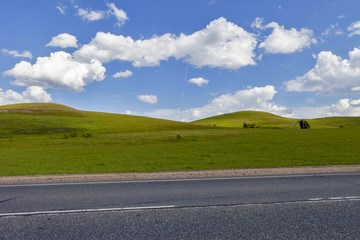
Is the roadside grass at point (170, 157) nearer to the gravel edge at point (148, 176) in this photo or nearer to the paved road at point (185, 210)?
the gravel edge at point (148, 176)

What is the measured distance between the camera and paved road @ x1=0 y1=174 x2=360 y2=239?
4934 mm

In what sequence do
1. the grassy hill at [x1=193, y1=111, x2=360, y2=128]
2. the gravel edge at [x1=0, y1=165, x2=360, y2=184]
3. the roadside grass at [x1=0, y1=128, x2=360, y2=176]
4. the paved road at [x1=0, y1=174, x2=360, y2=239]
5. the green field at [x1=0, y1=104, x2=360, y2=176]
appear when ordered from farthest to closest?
the grassy hill at [x1=193, y1=111, x2=360, y2=128] → the green field at [x1=0, y1=104, x2=360, y2=176] → the roadside grass at [x1=0, y1=128, x2=360, y2=176] → the gravel edge at [x1=0, y1=165, x2=360, y2=184] → the paved road at [x1=0, y1=174, x2=360, y2=239]

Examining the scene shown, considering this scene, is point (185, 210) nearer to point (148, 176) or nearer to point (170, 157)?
point (148, 176)

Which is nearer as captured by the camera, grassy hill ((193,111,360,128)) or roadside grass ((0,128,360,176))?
roadside grass ((0,128,360,176))

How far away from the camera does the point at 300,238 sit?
15.2 feet

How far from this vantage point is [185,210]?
20.2ft

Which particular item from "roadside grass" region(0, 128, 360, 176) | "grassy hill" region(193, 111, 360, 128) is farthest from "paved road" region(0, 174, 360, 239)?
"grassy hill" region(193, 111, 360, 128)

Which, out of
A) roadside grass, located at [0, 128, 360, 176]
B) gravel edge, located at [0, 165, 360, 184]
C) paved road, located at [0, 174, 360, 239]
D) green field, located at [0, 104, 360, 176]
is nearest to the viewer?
paved road, located at [0, 174, 360, 239]

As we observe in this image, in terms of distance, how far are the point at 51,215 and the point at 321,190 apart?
737 centimetres

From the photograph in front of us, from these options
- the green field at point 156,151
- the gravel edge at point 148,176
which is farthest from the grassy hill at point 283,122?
the gravel edge at point 148,176

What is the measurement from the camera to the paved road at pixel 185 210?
16.2ft

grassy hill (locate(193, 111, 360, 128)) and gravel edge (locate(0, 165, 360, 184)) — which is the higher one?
grassy hill (locate(193, 111, 360, 128))

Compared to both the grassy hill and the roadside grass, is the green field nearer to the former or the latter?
the roadside grass

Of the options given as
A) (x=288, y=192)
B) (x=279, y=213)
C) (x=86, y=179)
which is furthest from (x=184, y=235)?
(x=86, y=179)
